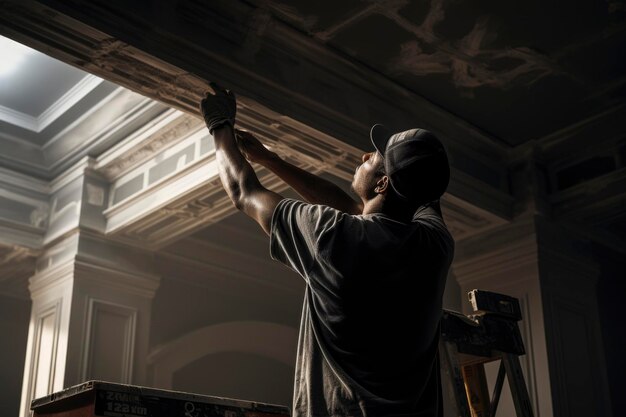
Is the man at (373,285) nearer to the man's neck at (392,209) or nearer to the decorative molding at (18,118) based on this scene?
the man's neck at (392,209)

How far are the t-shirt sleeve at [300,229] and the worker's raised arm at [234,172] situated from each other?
3 cm

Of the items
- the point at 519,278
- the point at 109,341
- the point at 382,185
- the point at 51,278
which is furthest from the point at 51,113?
the point at 382,185

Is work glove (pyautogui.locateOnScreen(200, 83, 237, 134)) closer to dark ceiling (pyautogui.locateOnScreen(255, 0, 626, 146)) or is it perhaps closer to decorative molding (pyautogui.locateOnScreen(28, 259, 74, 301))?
dark ceiling (pyautogui.locateOnScreen(255, 0, 626, 146))

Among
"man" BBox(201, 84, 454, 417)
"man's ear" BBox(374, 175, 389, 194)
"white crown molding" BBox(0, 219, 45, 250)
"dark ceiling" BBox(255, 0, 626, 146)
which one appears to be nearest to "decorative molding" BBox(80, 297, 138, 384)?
"white crown molding" BBox(0, 219, 45, 250)

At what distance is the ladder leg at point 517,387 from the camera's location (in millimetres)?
3041


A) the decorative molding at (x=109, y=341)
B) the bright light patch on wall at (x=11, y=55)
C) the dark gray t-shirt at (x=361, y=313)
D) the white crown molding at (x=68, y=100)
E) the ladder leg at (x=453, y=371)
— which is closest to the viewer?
the dark gray t-shirt at (x=361, y=313)

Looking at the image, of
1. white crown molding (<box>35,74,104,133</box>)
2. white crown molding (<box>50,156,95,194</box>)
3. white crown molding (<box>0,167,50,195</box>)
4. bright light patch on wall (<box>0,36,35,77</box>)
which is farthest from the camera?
white crown molding (<box>0,167,50,195</box>)

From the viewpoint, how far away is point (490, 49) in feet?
16.6

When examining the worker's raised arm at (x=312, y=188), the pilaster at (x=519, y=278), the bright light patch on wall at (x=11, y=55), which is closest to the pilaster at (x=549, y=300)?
the pilaster at (x=519, y=278)

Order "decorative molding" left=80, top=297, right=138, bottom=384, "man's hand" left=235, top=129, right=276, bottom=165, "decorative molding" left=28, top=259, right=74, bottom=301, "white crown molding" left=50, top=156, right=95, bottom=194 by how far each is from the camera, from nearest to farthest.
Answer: "man's hand" left=235, top=129, right=276, bottom=165, "decorative molding" left=80, top=297, right=138, bottom=384, "decorative molding" left=28, top=259, right=74, bottom=301, "white crown molding" left=50, top=156, right=95, bottom=194

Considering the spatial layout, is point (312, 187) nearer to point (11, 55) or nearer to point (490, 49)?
point (490, 49)

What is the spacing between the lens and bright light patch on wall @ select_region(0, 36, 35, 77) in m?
5.64

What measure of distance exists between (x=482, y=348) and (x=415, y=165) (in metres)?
1.25

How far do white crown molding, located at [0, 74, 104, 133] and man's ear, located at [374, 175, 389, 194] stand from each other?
4154mm
